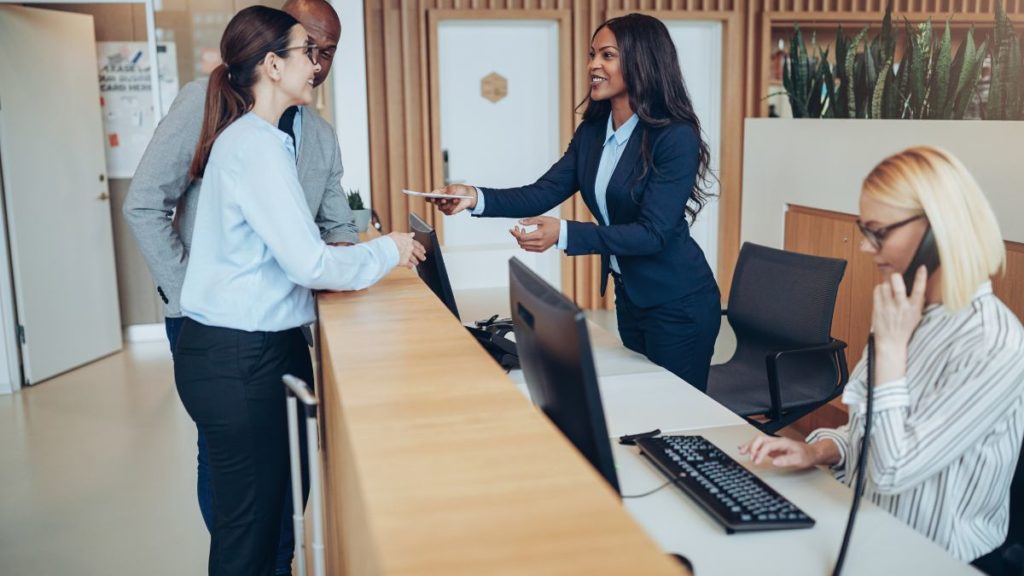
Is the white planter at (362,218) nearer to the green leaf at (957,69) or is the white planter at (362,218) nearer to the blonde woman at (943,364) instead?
the green leaf at (957,69)

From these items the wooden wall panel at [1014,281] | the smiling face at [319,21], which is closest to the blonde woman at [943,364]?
the smiling face at [319,21]

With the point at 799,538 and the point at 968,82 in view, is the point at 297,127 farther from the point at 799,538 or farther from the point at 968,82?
the point at 968,82

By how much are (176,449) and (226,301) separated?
8.93ft

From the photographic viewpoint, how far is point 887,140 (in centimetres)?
408

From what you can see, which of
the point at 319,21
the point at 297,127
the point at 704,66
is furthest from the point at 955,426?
the point at 704,66

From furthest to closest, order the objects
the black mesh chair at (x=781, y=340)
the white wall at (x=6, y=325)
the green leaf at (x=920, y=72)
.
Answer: the white wall at (x=6, y=325), the green leaf at (x=920, y=72), the black mesh chair at (x=781, y=340)

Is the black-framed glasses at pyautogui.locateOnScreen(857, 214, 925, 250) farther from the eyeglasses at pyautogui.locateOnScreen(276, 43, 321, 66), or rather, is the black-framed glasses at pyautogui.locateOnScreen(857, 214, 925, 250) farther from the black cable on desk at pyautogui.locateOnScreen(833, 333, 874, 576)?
the eyeglasses at pyautogui.locateOnScreen(276, 43, 321, 66)

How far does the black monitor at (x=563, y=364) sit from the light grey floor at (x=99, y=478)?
2.21m

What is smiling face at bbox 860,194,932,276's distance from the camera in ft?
5.26

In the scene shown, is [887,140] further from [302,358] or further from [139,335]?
[139,335]

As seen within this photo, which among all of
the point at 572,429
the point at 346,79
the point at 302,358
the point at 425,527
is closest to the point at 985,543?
the point at 572,429

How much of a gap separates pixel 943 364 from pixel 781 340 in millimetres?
1748

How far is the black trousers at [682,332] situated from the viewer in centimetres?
286

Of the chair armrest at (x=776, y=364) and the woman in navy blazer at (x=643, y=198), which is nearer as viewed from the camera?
the woman in navy blazer at (x=643, y=198)
